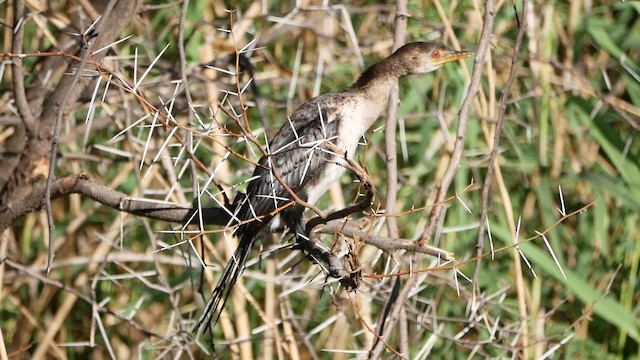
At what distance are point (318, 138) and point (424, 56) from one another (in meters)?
0.46

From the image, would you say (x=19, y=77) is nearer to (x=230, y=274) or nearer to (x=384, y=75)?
(x=230, y=274)

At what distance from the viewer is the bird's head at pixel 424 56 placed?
134 inches

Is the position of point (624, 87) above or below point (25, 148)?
below

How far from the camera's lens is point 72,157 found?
11.3ft

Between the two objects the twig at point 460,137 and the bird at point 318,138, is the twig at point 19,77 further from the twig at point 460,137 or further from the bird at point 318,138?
the twig at point 460,137

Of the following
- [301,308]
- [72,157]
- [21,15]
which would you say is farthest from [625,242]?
[21,15]

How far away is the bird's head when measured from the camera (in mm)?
3408

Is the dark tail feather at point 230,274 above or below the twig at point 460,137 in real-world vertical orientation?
below

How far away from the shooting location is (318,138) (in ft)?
10.9

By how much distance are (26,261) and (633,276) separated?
8.19 ft

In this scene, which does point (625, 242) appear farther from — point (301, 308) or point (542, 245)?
point (301, 308)

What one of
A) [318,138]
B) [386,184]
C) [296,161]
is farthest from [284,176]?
[386,184]

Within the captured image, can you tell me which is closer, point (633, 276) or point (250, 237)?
point (250, 237)

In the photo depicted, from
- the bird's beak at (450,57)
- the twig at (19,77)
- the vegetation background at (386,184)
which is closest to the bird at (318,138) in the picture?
the bird's beak at (450,57)
